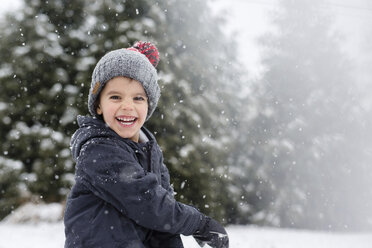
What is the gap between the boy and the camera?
1491 mm

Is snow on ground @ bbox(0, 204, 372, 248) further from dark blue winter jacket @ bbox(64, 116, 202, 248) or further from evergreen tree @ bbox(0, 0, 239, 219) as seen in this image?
dark blue winter jacket @ bbox(64, 116, 202, 248)

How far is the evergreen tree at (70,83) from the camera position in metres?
8.13

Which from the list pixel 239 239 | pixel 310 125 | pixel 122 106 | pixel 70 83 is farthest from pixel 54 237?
pixel 310 125

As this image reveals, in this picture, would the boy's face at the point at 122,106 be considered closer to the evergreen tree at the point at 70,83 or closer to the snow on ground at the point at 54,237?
the snow on ground at the point at 54,237

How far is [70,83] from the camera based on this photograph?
27.6ft

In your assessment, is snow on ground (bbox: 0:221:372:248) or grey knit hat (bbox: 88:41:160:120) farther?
snow on ground (bbox: 0:221:372:248)

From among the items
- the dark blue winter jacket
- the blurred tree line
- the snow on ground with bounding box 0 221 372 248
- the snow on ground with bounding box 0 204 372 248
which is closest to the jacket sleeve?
the dark blue winter jacket

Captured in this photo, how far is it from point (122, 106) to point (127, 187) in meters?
0.40

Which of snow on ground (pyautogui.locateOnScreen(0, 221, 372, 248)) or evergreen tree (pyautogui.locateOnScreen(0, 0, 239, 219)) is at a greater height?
evergreen tree (pyautogui.locateOnScreen(0, 0, 239, 219))

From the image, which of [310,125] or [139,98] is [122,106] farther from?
[310,125]

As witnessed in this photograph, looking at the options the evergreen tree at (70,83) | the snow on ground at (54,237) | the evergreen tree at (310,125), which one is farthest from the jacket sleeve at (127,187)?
the evergreen tree at (310,125)

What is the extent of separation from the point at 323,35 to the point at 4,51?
10.6m

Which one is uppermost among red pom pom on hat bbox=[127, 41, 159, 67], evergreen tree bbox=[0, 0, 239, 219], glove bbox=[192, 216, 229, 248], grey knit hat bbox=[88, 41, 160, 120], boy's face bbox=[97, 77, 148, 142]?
evergreen tree bbox=[0, 0, 239, 219]

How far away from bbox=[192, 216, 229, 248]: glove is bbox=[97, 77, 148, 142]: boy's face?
54 centimetres
